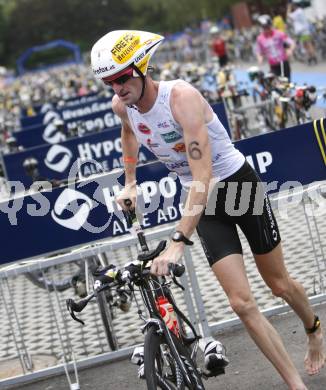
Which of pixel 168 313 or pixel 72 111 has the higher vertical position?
pixel 72 111

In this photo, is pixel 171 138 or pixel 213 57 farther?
pixel 213 57

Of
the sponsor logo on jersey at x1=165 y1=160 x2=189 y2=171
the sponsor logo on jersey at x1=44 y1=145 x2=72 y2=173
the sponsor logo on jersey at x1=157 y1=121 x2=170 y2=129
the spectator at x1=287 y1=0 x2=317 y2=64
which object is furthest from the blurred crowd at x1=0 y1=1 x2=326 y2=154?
the sponsor logo on jersey at x1=157 y1=121 x2=170 y2=129

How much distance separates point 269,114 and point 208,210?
1068 cm

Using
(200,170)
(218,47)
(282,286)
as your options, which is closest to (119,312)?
(282,286)

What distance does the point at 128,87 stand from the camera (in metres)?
4.55

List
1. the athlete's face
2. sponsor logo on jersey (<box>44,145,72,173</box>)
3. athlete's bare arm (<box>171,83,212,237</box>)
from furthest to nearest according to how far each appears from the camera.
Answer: sponsor logo on jersey (<box>44,145,72,173</box>)
the athlete's face
athlete's bare arm (<box>171,83,212,237</box>)

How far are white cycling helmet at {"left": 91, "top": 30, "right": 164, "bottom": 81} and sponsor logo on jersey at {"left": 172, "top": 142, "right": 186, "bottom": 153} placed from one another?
442 mm

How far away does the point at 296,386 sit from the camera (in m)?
4.83

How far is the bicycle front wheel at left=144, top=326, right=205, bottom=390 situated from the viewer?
4223 mm

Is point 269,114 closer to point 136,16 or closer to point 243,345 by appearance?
point 243,345

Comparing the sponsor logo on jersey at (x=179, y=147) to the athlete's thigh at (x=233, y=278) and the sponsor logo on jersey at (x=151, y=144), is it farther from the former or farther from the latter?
the athlete's thigh at (x=233, y=278)

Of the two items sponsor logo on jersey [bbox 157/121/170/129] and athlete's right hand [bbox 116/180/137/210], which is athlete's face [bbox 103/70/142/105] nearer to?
sponsor logo on jersey [bbox 157/121/170/129]

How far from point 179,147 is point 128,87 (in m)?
0.45

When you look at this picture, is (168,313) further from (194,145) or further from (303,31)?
(303,31)
